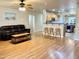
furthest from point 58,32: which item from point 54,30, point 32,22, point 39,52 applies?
point 39,52

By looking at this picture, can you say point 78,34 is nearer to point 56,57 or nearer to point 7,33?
point 56,57

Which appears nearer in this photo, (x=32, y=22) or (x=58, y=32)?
(x=58, y=32)

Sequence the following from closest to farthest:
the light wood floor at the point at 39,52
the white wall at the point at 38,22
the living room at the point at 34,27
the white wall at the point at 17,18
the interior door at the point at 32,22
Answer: the light wood floor at the point at 39,52 < the living room at the point at 34,27 < the white wall at the point at 17,18 < the interior door at the point at 32,22 < the white wall at the point at 38,22

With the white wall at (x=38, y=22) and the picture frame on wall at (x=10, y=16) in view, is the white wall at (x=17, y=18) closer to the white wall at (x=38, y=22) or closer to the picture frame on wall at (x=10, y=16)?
the picture frame on wall at (x=10, y=16)

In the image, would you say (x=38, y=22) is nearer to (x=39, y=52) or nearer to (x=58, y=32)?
(x=58, y=32)

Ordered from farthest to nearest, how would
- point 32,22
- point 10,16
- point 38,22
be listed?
1. point 38,22
2. point 32,22
3. point 10,16

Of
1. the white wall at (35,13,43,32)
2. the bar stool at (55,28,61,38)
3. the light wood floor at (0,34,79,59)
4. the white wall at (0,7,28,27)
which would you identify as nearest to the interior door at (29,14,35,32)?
the white wall at (35,13,43,32)

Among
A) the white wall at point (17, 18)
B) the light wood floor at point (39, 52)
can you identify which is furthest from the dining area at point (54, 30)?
the light wood floor at point (39, 52)

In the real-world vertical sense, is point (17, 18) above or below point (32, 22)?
above

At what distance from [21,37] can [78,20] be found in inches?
161

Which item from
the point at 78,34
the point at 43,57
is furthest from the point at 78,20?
the point at 43,57

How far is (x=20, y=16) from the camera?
10.7m

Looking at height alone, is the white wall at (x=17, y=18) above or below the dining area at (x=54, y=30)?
above

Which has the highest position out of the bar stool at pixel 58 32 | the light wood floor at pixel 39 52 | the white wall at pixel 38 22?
the white wall at pixel 38 22
